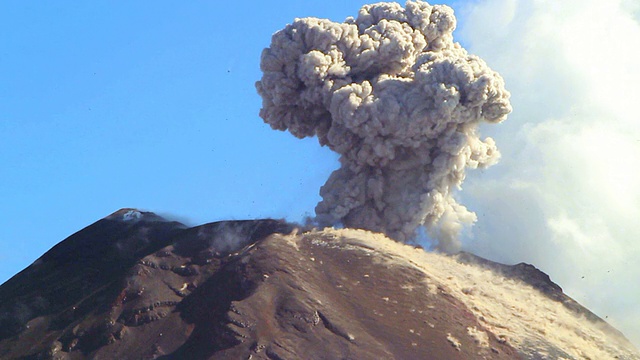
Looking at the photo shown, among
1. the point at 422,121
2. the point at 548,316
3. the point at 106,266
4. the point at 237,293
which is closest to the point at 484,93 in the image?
the point at 422,121

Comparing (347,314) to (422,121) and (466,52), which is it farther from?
(466,52)

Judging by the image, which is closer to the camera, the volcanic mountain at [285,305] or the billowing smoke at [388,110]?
the volcanic mountain at [285,305]

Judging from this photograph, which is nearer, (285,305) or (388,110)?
(285,305)

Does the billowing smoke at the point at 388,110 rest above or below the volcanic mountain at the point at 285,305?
above

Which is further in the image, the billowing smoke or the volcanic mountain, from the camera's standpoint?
the billowing smoke

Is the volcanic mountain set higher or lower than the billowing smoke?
lower
